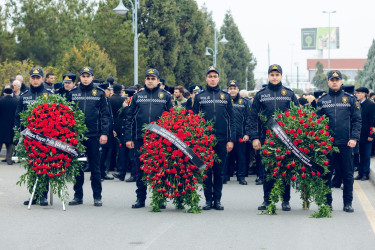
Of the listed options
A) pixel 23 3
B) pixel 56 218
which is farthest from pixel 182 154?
pixel 23 3

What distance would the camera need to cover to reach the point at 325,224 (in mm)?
9758

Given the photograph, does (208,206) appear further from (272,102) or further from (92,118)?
(92,118)

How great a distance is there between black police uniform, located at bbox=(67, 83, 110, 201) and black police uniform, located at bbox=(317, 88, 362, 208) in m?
3.44

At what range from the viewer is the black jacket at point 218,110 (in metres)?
11.1

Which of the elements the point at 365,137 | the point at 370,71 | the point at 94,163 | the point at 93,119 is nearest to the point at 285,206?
the point at 94,163

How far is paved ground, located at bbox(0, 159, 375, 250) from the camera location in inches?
327

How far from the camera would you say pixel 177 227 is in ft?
31.0

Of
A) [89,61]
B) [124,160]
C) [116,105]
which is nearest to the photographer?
[124,160]

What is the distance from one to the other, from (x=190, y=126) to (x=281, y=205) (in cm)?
206

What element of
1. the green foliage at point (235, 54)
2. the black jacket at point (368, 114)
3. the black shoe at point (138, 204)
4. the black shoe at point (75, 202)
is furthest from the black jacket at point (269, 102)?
the green foliage at point (235, 54)

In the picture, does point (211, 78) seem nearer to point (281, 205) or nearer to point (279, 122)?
point (279, 122)

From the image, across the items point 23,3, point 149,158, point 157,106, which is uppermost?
point 23,3

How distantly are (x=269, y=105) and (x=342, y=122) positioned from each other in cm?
110

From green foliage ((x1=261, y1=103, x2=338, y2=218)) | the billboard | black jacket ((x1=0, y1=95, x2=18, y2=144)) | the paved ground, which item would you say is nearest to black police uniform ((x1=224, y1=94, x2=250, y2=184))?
the paved ground
